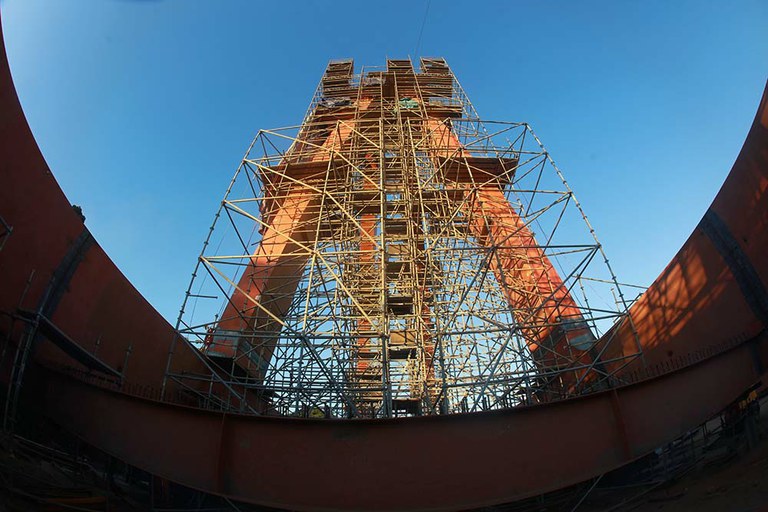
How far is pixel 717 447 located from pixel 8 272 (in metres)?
9.74

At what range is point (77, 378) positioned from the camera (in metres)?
6.73

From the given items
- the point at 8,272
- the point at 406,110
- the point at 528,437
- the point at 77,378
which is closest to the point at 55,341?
the point at 77,378

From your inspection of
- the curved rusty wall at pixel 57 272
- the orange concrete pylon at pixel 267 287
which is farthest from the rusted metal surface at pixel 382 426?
the orange concrete pylon at pixel 267 287

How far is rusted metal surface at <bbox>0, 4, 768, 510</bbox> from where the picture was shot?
593cm

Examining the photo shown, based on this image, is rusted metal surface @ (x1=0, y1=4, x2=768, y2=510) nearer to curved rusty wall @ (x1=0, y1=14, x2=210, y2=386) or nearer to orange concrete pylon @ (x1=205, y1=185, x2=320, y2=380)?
curved rusty wall @ (x1=0, y1=14, x2=210, y2=386)

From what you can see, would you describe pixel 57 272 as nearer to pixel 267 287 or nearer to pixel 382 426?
pixel 382 426

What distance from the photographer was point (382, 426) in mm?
6098

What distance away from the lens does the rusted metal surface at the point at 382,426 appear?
19.4 feet

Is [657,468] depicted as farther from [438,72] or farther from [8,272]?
[438,72]

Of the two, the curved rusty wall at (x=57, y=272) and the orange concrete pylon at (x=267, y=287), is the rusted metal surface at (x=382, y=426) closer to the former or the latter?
the curved rusty wall at (x=57, y=272)

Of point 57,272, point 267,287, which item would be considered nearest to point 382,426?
point 57,272

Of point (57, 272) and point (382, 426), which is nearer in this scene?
point (382, 426)

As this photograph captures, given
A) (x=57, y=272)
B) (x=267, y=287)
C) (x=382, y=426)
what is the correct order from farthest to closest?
(x=267, y=287), (x=57, y=272), (x=382, y=426)

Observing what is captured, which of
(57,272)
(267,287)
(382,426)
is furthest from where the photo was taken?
(267,287)
